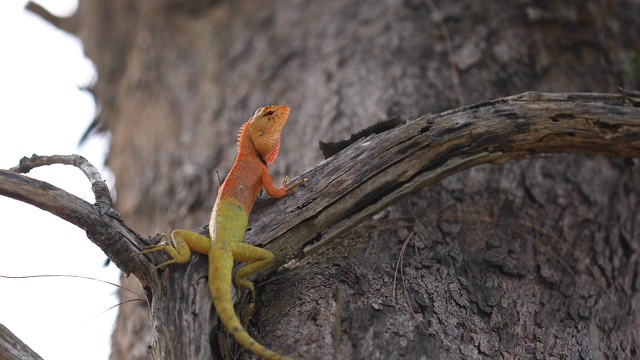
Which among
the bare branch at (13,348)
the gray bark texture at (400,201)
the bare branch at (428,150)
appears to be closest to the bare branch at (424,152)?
the bare branch at (428,150)

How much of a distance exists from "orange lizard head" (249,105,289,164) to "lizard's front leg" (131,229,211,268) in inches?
37.6

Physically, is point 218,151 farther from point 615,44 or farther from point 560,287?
point 615,44

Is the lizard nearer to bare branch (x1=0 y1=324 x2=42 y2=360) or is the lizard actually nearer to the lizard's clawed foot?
the lizard's clawed foot

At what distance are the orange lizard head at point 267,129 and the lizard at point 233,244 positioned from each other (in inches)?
3.5

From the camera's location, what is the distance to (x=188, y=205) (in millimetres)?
4918

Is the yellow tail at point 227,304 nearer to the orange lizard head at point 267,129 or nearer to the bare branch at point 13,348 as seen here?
the bare branch at point 13,348

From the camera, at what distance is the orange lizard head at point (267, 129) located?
142 inches

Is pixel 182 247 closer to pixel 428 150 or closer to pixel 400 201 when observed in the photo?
pixel 428 150

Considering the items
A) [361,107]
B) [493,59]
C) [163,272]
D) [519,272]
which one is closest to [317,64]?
[361,107]

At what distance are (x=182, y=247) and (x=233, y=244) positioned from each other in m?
0.24

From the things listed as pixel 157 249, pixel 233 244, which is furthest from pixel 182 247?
pixel 233 244

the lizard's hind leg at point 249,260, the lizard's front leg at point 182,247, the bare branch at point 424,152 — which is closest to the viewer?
the lizard's front leg at point 182,247

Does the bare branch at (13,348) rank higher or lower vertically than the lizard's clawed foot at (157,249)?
lower

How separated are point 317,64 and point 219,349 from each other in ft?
11.7
